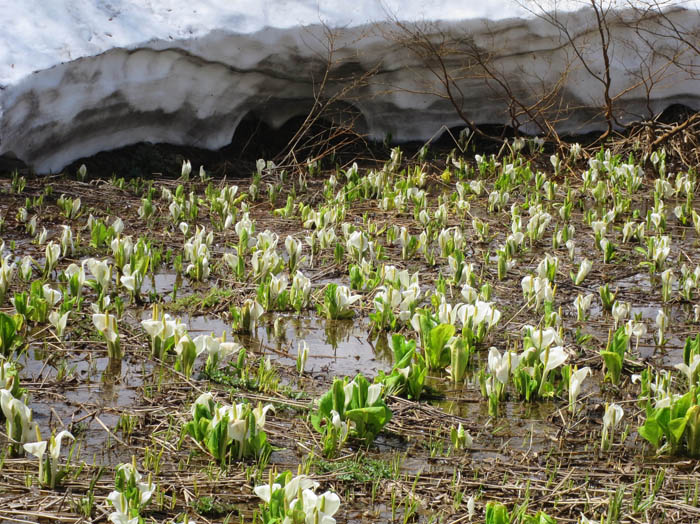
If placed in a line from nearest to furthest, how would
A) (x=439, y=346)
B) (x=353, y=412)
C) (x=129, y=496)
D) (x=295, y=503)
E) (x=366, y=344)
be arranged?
1. (x=295, y=503)
2. (x=129, y=496)
3. (x=353, y=412)
4. (x=439, y=346)
5. (x=366, y=344)

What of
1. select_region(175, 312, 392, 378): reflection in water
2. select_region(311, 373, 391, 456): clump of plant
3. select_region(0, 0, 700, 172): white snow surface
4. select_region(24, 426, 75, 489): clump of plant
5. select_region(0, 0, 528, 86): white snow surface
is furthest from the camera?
select_region(0, 0, 700, 172): white snow surface

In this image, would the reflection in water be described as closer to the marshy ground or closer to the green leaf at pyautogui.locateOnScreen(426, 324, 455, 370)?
the marshy ground

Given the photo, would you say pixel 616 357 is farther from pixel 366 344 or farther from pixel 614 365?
pixel 366 344

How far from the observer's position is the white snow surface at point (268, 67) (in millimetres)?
7449

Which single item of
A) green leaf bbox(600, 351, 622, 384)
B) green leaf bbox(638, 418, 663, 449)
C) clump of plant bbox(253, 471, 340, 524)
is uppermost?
green leaf bbox(600, 351, 622, 384)

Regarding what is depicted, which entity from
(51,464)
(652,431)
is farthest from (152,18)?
(652,431)

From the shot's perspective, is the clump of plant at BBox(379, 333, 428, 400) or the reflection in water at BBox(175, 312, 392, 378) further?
the reflection in water at BBox(175, 312, 392, 378)

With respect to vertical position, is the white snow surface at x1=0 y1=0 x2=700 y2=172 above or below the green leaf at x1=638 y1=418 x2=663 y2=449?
above

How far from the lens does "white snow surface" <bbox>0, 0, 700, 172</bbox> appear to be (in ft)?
24.4

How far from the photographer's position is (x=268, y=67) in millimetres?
8453

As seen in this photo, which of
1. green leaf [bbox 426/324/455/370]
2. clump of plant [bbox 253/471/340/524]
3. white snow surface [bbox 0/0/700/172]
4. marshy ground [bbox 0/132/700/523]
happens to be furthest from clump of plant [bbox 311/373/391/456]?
white snow surface [bbox 0/0/700/172]

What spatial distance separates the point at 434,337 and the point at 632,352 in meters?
0.95

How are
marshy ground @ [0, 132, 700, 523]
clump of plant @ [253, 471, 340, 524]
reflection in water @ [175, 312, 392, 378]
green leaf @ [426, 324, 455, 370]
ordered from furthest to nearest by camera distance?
reflection in water @ [175, 312, 392, 378] < green leaf @ [426, 324, 455, 370] < marshy ground @ [0, 132, 700, 523] < clump of plant @ [253, 471, 340, 524]

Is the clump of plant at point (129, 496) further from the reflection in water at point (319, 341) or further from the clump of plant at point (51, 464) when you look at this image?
the reflection in water at point (319, 341)
